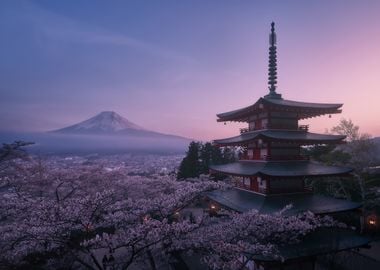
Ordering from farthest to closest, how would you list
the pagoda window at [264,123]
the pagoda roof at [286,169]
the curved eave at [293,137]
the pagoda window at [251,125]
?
the pagoda window at [251,125] < the pagoda window at [264,123] < the curved eave at [293,137] < the pagoda roof at [286,169]

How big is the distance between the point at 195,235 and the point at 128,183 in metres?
14.9

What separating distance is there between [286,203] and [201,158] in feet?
102

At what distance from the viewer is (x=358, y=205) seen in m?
14.1

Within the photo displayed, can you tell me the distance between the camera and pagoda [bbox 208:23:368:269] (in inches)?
532

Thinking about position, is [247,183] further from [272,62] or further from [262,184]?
[272,62]

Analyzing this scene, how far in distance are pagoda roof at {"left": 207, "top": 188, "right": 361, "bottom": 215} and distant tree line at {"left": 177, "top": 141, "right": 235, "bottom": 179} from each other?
1940cm

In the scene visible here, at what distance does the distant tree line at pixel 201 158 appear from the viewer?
129 feet

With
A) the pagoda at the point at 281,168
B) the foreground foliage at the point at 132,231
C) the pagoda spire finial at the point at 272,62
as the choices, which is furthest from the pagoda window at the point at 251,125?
the foreground foliage at the point at 132,231

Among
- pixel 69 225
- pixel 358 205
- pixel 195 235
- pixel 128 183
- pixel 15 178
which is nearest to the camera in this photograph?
pixel 69 225

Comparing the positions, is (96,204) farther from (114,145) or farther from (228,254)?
(114,145)

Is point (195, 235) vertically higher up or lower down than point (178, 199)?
lower down

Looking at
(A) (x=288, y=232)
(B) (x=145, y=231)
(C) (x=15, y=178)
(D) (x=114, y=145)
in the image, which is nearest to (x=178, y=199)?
(B) (x=145, y=231)

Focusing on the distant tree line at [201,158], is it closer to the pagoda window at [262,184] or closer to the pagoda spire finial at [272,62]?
the pagoda spire finial at [272,62]

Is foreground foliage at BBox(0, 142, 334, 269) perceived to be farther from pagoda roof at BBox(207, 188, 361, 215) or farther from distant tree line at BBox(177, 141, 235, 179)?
distant tree line at BBox(177, 141, 235, 179)
